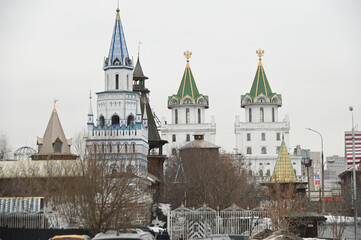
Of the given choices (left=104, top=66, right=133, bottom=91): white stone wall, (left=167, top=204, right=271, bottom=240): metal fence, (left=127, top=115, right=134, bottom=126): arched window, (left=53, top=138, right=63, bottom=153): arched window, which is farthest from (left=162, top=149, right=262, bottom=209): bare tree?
(left=167, top=204, right=271, bottom=240): metal fence

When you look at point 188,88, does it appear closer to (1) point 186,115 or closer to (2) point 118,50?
(1) point 186,115

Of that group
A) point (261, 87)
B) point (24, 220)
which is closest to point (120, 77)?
point (24, 220)

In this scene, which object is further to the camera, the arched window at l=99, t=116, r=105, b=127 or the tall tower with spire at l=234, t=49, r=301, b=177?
the tall tower with spire at l=234, t=49, r=301, b=177

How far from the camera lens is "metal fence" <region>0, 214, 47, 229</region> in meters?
41.7

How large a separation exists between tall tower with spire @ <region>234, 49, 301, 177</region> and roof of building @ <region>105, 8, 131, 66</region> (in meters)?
56.1

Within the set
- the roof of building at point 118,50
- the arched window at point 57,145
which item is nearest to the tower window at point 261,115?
the roof of building at point 118,50

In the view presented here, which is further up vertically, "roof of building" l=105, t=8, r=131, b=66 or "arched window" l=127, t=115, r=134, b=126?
"roof of building" l=105, t=8, r=131, b=66

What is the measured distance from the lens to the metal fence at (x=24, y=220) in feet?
137

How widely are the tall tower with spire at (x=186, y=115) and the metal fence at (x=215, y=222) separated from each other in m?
92.4

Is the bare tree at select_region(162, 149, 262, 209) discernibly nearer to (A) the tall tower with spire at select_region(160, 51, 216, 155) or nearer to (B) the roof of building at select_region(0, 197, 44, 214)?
(B) the roof of building at select_region(0, 197, 44, 214)

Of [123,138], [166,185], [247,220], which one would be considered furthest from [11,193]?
[166,185]

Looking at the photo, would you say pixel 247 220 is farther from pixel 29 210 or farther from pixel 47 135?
pixel 47 135

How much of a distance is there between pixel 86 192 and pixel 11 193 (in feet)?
65.6

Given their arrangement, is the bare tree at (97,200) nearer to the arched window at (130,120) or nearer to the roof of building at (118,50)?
the arched window at (130,120)
